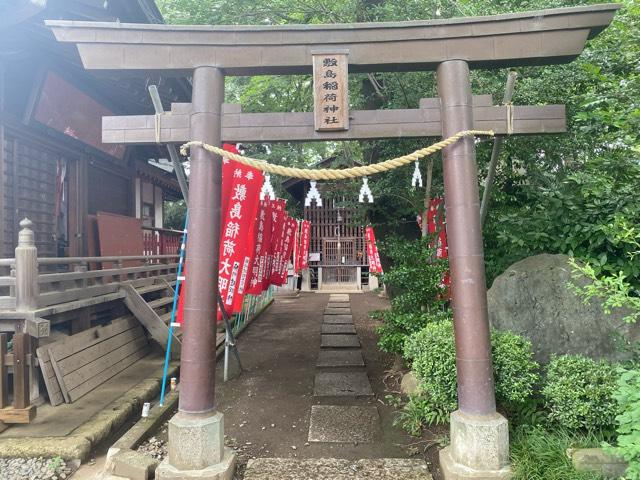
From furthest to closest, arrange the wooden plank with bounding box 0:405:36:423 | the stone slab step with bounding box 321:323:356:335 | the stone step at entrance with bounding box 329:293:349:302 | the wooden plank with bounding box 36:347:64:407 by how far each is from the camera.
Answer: the stone step at entrance with bounding box 329:293:349:302, the stone slab step with bounding box 321:323:356:335, the wooden plank with bounding box 36:347:64:407, the wooden plank with bounding box 0:405:36:423

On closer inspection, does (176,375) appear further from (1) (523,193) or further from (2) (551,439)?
(1) (523,193)

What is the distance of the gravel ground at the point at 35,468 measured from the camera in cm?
394

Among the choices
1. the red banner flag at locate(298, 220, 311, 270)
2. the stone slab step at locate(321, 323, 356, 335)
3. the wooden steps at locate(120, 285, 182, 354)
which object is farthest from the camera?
the red banner flag at locate(298, 220, 311, 270)

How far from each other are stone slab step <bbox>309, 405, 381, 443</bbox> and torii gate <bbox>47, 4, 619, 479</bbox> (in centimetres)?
116

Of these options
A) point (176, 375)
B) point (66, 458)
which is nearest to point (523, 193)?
point (176, 375)

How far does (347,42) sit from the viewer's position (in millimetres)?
4145

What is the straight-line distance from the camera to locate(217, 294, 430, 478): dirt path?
448 centimetres

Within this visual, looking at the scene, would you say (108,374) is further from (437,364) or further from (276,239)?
(276,239)

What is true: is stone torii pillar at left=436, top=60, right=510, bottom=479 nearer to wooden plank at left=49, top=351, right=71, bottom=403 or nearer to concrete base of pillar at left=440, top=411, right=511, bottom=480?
concrete base of pillar at left=440, top=411, right=511, bottom=480

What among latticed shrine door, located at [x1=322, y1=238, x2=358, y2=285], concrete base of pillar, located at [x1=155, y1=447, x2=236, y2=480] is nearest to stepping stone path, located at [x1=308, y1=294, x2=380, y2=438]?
concrete base of pillar, located at [x1=155, y1=447, x2=236, y2=480]

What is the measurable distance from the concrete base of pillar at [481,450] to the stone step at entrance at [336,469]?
0.36 meters

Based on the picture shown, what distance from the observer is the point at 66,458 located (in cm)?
418

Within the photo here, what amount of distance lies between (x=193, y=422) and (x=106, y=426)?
1.74m

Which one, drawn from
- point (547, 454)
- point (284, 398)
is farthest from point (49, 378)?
point (547, 454)
